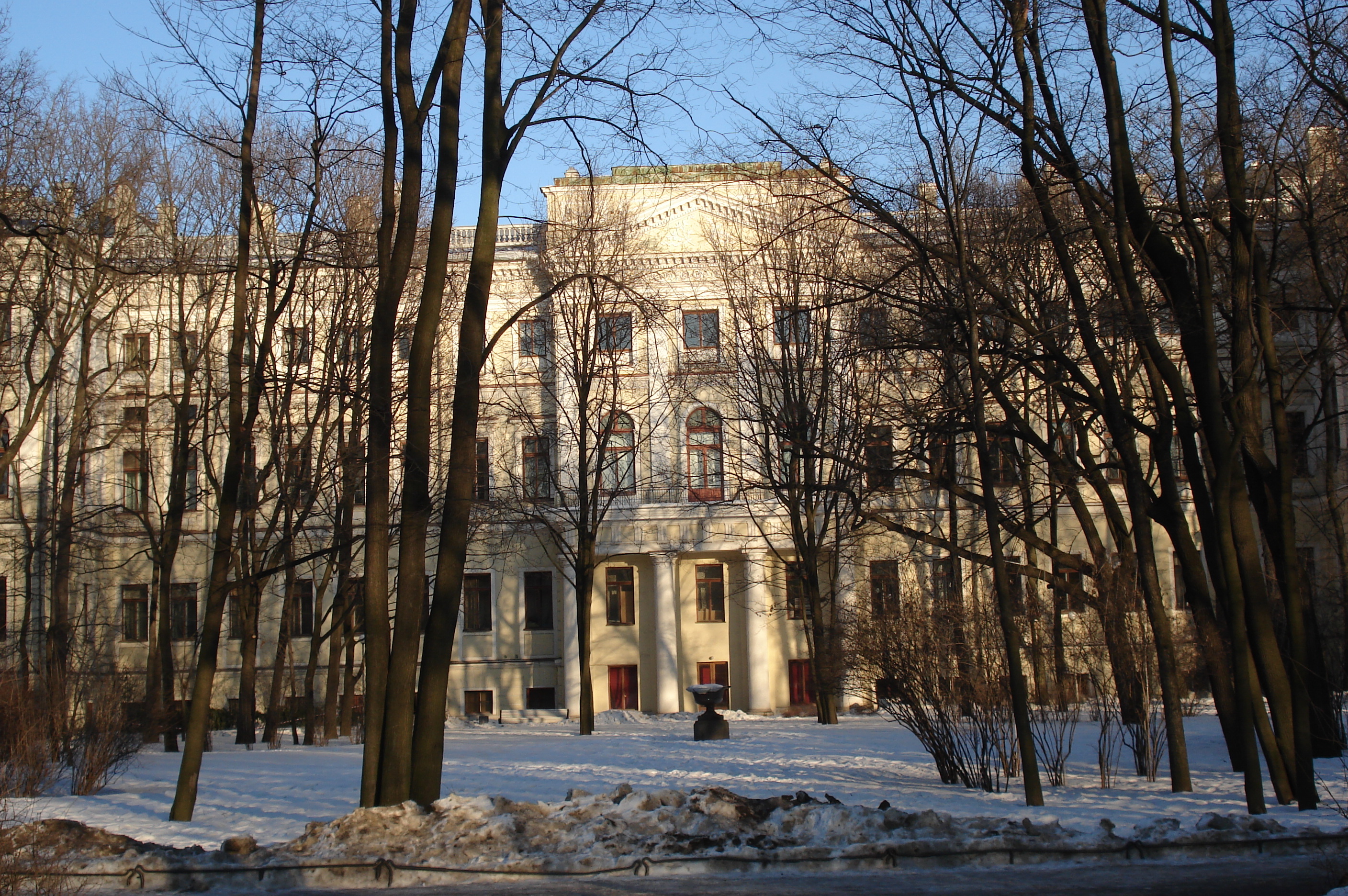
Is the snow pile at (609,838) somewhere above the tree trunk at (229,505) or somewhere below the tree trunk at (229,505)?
below

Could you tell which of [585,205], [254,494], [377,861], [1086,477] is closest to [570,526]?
[585,205]

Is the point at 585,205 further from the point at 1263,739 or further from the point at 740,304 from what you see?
the point at 1263,739

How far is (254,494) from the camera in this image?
19.9 metres

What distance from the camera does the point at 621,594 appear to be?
3569 cm

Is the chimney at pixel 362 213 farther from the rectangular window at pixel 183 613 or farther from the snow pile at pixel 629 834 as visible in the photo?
the rectangular window at pixel 183 613

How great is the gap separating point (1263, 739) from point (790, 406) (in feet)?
46.7

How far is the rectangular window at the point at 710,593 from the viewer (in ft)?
117

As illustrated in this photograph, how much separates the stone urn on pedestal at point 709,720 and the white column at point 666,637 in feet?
39.9

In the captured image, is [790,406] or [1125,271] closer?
[1125,271]

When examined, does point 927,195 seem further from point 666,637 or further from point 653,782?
point 666,637

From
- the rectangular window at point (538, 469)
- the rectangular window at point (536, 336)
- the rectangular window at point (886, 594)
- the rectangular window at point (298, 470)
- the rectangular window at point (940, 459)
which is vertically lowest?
the rectangular window at point (886, 594)

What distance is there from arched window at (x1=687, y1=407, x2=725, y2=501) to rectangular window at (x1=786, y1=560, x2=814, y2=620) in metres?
3.25

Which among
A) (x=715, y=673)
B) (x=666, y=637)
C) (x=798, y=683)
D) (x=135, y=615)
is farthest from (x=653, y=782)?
(x=135, y=615)

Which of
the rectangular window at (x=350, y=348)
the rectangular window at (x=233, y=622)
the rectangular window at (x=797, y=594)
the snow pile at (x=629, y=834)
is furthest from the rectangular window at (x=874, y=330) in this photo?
the rectangular window at (x=233, y=622)
